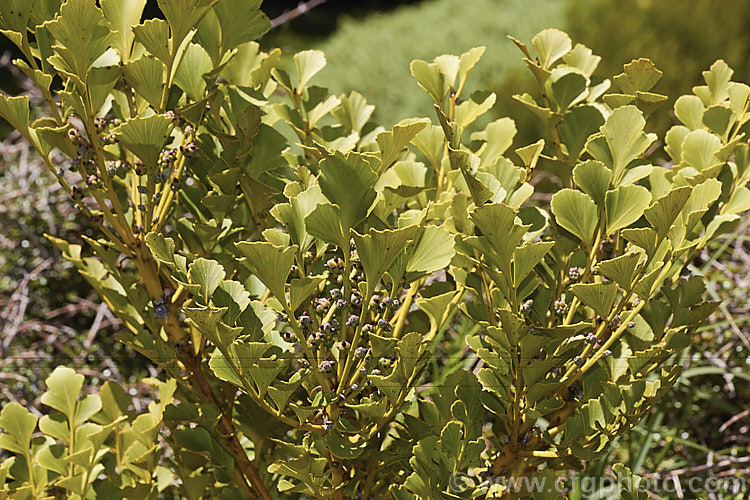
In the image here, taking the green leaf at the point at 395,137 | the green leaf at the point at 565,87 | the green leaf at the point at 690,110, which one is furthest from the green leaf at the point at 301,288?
the green leaf at the point at 690,110

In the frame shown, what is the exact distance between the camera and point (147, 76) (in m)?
0.58

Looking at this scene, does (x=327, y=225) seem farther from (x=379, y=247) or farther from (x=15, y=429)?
(x=15, y=429)

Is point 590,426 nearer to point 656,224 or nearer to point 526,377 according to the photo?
point 526,377

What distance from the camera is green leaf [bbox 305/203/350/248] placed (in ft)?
1.64

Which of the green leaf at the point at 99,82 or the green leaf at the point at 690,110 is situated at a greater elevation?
the green leaf at the point at 99,82

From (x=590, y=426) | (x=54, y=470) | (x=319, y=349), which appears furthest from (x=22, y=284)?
(x=590, y=426)

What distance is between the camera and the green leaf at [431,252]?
543mm

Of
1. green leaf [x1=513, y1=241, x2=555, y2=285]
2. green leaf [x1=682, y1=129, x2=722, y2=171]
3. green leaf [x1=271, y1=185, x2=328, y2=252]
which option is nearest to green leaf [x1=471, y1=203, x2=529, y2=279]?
green leaf [x1=513, y1=241, x2=555, y2=285]

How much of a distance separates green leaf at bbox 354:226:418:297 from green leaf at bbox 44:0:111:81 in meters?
0.25

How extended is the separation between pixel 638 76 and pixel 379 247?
0.33m

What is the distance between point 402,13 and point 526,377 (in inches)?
215

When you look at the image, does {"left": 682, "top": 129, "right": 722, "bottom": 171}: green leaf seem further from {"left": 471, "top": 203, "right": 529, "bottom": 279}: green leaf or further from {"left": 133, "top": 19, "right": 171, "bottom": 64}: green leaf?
{"left": 133, "top": 19, "right": 171, "bottom": 64}: green leaf

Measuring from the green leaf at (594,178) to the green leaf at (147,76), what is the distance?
34cm

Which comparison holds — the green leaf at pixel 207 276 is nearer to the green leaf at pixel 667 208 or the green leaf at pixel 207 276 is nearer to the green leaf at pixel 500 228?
the green leaf at pixel 500 228
